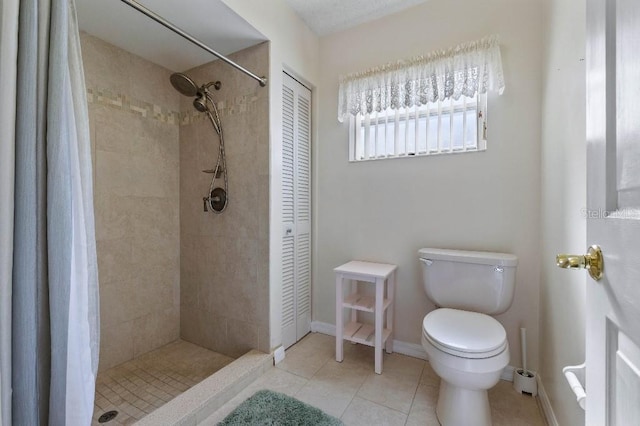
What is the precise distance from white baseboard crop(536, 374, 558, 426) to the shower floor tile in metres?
→ 1.90

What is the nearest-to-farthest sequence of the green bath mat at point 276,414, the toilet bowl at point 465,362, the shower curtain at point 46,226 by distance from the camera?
the shower curtain at point 46,226
the toilet bowl at point 465,362
the green bath mat at point 276,414

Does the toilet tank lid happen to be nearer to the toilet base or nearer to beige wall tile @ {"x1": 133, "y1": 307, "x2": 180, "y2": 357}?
the toilet base

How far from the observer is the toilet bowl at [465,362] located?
3.73ft

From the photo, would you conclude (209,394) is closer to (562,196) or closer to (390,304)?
(390,304)

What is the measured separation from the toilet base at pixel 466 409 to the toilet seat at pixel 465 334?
249 mm

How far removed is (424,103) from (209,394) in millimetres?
2143

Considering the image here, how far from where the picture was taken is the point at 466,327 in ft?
4.31

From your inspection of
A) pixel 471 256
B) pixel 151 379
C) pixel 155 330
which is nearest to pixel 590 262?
pixel 471 256

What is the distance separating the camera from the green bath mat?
127 cm

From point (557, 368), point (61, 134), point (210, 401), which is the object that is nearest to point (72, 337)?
point (61, 134)

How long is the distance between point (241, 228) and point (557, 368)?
6.17ft

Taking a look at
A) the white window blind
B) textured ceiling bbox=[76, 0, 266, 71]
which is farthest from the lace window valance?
textured ceiling bbox=[76, 0, 266, 71]

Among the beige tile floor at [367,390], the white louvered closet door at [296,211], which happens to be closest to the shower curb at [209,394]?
the beige tile floor at [367,390]

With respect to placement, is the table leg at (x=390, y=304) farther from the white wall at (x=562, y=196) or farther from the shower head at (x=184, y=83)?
the shower head at (x=184, y=83)
